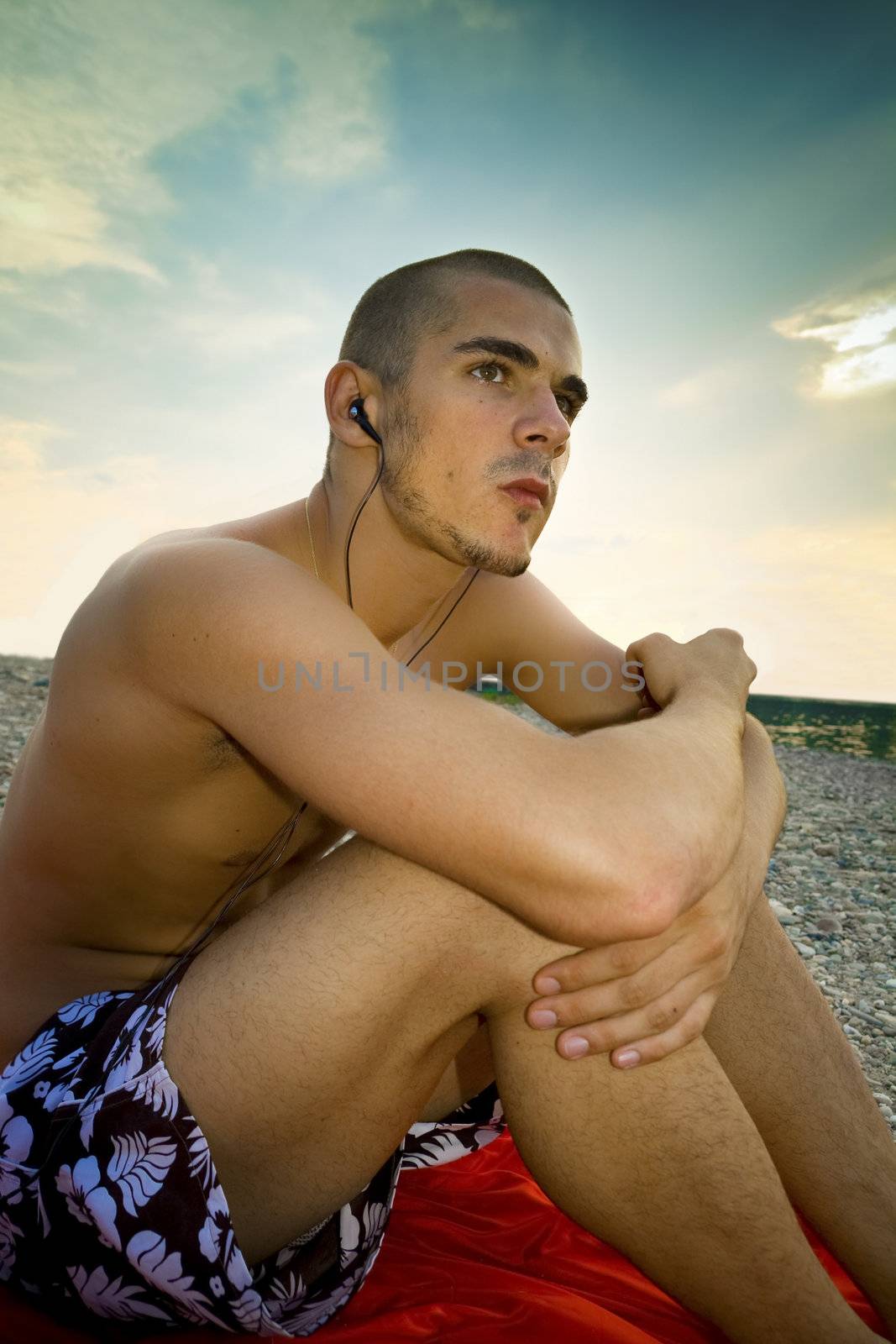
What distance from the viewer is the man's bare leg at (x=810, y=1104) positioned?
200 cm

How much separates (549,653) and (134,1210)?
92.4 inches

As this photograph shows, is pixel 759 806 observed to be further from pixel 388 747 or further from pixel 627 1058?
pixel 388 747

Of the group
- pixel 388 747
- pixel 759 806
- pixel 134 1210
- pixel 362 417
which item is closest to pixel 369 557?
pixel 362 417

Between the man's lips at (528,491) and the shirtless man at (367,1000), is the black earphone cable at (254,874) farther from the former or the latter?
the man's lips at (528,491)

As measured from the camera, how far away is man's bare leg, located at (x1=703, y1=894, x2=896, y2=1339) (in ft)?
6.57

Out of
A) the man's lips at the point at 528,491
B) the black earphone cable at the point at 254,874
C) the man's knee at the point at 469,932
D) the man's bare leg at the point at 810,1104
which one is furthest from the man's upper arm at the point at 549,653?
the man's knee at the point at 469,932

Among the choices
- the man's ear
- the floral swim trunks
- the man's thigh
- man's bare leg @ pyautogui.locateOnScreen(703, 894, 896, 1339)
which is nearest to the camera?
the floral swim trunks

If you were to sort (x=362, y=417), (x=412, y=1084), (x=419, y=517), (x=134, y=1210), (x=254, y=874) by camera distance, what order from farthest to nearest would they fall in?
(x=362, y=417) → (x=419, y=517) → (x=254, y=874) → (x=412, y=1084) → (x=134, y=1210)

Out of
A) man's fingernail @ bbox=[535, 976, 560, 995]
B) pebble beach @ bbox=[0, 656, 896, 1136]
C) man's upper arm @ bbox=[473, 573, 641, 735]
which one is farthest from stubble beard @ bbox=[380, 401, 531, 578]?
pebble beach @ bbox=[0, 656, 896, 1136]

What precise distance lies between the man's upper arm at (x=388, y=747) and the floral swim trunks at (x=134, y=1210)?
60 cm

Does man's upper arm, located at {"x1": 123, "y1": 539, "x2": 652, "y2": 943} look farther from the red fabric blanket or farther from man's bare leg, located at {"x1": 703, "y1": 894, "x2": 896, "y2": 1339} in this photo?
the red fabric blanket

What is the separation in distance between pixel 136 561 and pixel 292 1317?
1715 millimetres

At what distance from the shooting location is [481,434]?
2605 mm

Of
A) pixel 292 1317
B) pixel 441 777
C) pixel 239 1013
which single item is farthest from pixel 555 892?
pixel 292 1317
